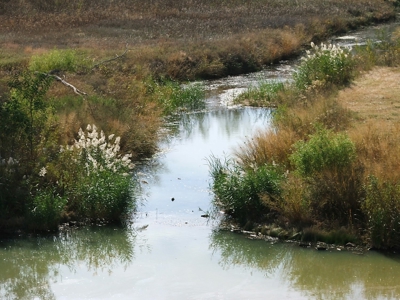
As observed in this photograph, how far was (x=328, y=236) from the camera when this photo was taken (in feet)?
42.8

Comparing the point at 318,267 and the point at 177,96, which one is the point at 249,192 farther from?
the point at 177,96

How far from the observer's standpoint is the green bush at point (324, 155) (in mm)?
13539

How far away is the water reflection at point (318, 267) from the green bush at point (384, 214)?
28 cm

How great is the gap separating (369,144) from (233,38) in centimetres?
1968

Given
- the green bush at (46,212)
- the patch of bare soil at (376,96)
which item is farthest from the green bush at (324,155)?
the green bush at (46,212)

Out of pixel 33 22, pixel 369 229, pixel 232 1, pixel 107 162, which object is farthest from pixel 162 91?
pixel 232 1

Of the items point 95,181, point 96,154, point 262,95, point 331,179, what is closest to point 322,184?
point 331,179

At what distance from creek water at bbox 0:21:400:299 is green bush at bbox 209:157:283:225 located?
1.73 feet

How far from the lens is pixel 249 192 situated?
14.0 meters

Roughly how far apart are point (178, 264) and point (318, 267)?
2311 millimetres

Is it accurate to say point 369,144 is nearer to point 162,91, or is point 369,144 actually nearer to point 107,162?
point 107,162

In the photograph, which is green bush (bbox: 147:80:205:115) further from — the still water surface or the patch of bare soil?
the still water surface

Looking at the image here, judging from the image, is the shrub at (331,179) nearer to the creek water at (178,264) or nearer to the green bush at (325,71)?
the creek water at (178,264)

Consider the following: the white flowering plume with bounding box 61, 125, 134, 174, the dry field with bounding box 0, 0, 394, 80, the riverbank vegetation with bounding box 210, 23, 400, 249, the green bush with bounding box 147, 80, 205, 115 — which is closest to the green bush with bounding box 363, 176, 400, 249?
the riverbank vegetation with bounding box 210, 23, 400, 249
